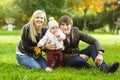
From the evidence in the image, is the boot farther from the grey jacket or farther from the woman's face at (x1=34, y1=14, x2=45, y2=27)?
the woman's face at (x1=34, y1=14, x2=45, y2=27)

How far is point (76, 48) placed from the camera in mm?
8398

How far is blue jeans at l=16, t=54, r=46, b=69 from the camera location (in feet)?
26.7

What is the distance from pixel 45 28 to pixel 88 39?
0.96m

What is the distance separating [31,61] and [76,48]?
103cm

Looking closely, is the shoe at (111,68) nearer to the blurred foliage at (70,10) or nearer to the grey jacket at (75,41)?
the grey jacket at (75,41)

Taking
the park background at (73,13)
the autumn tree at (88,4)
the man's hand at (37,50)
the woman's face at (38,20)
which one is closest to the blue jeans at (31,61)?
the man's hand at (37,50)

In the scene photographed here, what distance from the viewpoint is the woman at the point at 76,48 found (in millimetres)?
8000

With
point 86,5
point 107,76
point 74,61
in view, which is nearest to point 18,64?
point 74,61

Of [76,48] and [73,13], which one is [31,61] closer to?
[76,48]

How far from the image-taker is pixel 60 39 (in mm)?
7867

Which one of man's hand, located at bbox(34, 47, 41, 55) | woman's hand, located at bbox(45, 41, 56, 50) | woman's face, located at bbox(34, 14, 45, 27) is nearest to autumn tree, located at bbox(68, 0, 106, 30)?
woman's face, located at bbox(34, 14, 45, 27)

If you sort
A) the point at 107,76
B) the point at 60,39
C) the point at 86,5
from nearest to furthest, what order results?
the point at 107,76 < the point at 60,39 < the point at 86,5

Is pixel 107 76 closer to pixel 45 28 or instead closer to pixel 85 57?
pixel 85 57

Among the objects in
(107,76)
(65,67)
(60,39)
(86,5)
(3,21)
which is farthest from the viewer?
(3,21)
